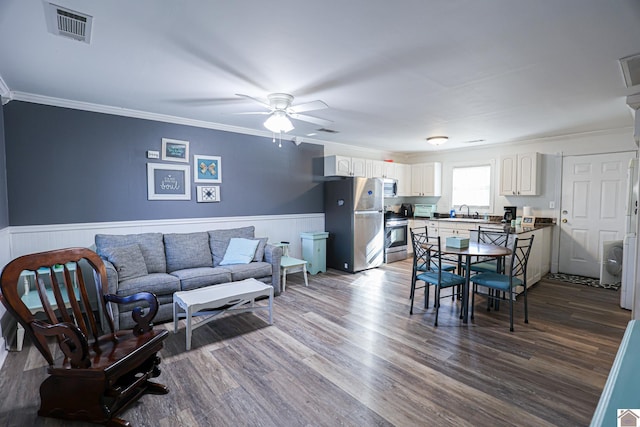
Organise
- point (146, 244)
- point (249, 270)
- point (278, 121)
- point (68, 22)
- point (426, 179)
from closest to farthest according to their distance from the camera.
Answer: point (68, 22) < point (278, 121) < point (146, 244) < point (249, 270) < point (426, 179)

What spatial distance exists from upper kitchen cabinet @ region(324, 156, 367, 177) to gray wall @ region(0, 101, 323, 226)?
133cm

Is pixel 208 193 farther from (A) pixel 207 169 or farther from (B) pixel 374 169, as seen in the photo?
(B) pixel 374 169

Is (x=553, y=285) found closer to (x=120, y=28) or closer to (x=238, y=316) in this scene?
(x=238, y=316)

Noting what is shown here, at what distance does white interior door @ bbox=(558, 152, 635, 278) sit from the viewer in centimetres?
481

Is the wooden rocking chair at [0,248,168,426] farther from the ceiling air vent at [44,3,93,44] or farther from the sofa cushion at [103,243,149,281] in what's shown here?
the ceiling air vent at [44,3,93,44]

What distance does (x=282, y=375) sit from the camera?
7.90 ft

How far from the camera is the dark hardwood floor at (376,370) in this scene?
6.47 feet

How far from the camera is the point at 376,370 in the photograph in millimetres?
2473

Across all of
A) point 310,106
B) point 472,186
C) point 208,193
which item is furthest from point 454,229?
point 208,193

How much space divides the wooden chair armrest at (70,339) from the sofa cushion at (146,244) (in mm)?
1923

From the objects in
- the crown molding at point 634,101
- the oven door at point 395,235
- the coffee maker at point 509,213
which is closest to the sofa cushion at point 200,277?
the oven door at point 395,235

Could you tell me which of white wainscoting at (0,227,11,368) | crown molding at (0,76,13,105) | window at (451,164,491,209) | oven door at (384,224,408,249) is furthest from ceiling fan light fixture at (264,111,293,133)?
window at (451,164,491,209)

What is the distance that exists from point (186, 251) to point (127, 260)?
77 cm

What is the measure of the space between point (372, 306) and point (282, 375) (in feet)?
5.84
